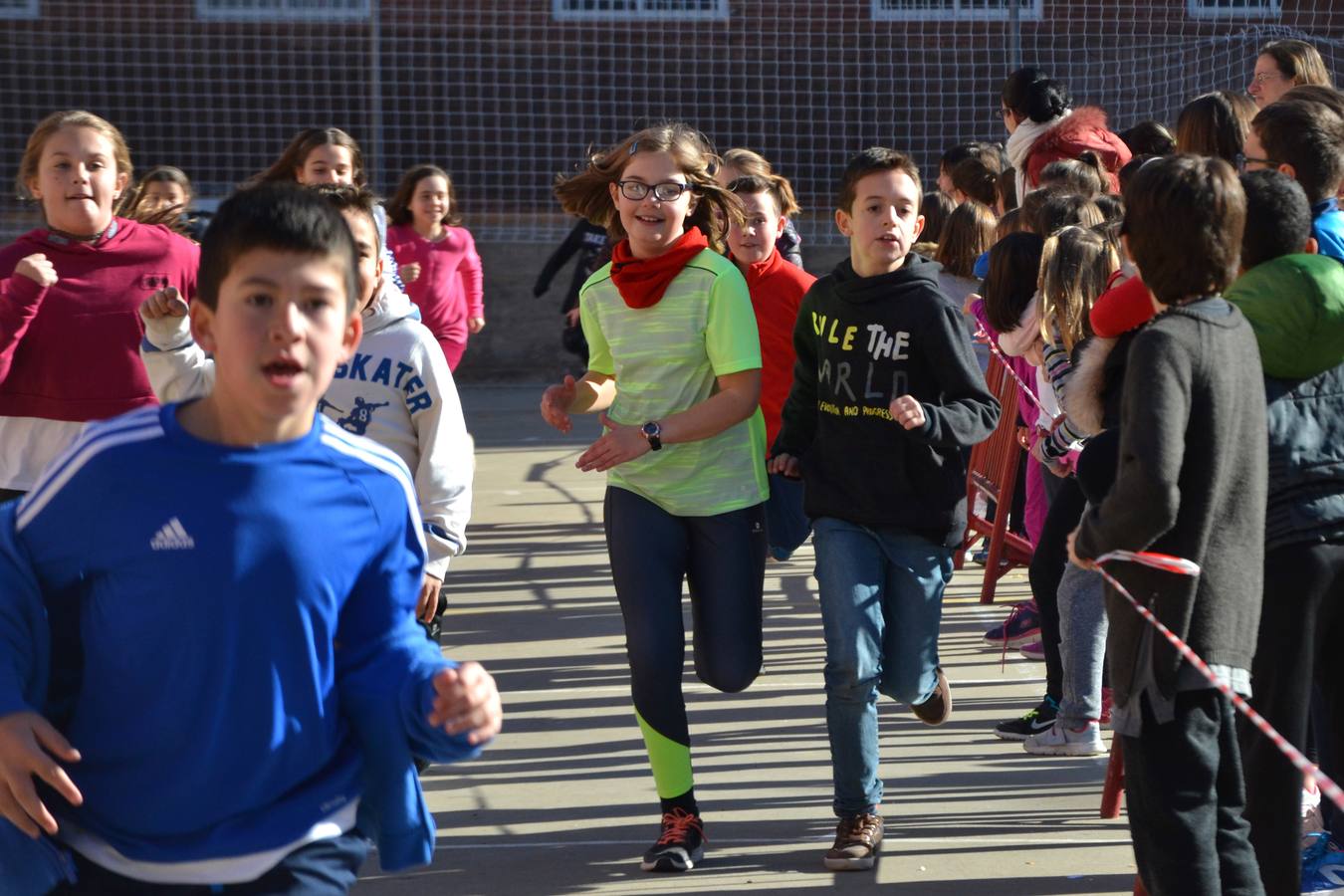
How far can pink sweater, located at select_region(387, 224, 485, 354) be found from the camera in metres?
9.16

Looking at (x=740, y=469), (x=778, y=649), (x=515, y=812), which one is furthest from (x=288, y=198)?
(x=778, y=649)

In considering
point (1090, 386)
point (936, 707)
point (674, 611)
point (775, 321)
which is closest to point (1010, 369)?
point (775, 321)

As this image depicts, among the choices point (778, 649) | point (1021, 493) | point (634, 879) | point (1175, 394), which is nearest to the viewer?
point (1175, 394)

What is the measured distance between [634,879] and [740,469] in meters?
1.10

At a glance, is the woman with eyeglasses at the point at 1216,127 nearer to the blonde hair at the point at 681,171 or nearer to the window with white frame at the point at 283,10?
the blonde hair at the point at 681,171

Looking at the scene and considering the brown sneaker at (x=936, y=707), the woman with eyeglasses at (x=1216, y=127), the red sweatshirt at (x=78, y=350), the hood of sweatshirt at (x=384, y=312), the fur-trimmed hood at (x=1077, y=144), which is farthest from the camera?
the fur-trimmed hood at (x=1077, y=144)

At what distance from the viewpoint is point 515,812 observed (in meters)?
4.95

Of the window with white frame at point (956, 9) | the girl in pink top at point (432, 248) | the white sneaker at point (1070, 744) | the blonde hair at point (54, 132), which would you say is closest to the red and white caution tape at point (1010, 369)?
the white sneaker at point (1070, 744)

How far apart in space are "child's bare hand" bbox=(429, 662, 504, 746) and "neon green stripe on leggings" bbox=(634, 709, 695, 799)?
2.23 m

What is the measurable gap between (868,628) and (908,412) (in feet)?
2.01

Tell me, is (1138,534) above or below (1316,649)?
above

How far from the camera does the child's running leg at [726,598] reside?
4551 mm

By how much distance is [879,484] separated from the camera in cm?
443

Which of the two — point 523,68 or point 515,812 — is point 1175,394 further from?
point 523,68
